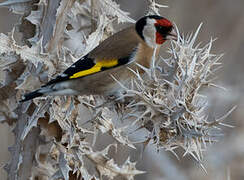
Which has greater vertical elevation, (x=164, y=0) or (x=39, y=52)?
(x=39, y=52)

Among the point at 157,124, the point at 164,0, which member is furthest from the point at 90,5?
the point at 164,0

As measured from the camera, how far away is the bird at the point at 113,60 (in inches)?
114

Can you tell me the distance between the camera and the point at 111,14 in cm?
280

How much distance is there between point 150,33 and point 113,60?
1.30ft

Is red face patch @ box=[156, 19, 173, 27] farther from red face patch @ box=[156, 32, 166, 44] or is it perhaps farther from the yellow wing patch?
the yellow wing patch

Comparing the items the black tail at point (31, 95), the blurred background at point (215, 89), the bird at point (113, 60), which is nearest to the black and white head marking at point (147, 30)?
the bird at point (113, 60)

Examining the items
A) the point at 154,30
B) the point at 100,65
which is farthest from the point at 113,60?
the point at 154,30

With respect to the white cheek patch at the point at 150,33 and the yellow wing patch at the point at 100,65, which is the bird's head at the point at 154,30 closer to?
the white cheek patch at the point at 150,33

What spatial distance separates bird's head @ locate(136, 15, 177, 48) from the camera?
3346 mm

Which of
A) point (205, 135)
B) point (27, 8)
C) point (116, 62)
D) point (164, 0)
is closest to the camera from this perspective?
point (205, 135)

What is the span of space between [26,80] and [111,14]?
0.62 metres

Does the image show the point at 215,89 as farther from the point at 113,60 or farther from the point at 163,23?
the point at 113,60

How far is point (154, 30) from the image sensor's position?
346 cm

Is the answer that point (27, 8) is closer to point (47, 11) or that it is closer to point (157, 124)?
point (47, 11)
